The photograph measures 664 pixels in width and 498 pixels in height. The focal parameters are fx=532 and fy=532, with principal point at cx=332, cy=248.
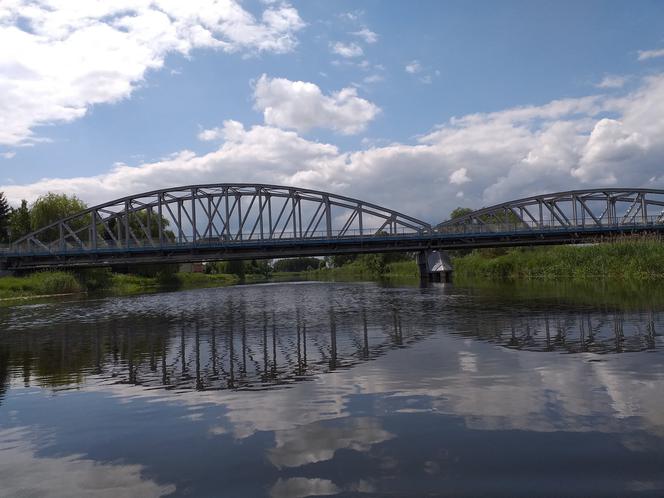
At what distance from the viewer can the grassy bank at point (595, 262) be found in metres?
47.1

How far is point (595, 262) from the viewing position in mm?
53344

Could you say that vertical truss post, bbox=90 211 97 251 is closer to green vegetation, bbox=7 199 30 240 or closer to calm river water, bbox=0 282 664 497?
green vegetation, bbox=7 199 30 240

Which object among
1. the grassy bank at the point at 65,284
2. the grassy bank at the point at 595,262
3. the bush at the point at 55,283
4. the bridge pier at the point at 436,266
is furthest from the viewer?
the bridge pier at the point at 436,266

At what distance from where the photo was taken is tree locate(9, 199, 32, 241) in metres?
105

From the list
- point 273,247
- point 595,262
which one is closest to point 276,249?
point 273,247

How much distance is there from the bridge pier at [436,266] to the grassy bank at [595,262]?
286 inches

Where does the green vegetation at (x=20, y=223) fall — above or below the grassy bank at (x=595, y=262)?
above

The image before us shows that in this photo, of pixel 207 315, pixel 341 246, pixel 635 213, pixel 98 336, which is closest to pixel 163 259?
pixel 341 246

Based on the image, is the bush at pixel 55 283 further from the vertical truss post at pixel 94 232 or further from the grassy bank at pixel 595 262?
the grassy bank at pixel 595 262

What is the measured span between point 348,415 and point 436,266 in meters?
72.4

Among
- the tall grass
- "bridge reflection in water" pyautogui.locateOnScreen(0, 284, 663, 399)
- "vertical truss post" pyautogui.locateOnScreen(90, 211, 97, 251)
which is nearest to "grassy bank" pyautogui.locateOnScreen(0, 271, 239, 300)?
the tall grass

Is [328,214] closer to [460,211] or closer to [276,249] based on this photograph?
[276,249]

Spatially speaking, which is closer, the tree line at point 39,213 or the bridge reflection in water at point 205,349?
the bridge reflection in water at point 205,349

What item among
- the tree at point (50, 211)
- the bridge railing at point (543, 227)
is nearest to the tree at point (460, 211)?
the bridge railing at point (543, 227)
